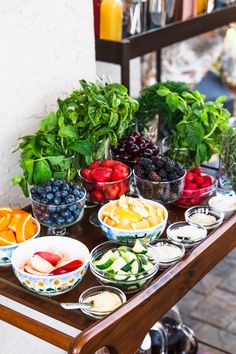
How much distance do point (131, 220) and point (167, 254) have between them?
106 millimetres

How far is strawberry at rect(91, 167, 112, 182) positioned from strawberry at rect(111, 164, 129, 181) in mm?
10

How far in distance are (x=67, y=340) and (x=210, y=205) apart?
527 millimetres

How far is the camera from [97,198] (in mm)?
1354

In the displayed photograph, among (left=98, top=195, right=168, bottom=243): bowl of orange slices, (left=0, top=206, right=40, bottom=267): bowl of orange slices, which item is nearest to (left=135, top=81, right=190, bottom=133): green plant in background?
(left=98, top=195, right=168, bottom=243): bowl of orange slices

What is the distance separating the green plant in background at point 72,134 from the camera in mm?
1312

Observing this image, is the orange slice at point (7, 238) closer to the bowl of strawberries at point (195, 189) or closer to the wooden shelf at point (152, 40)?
the bowl of strawberries at point (195, 189)

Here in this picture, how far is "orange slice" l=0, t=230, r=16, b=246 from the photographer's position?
1192 millimetres

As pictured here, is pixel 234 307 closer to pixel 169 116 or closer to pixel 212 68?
pixel 169 116

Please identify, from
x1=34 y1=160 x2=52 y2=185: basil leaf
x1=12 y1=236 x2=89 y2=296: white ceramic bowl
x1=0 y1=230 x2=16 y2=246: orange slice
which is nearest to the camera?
x1=12 y1=236 x2=89 y2=296: white ceramic bowl

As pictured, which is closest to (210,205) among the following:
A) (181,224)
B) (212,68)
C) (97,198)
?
(181,224)

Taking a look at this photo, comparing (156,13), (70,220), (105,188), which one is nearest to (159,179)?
(105,188)

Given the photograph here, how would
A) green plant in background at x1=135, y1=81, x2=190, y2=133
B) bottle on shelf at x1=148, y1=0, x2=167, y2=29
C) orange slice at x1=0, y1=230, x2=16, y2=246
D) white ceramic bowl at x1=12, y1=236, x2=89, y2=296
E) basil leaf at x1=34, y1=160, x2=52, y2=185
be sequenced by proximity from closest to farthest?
white ceramic bowl at x1=12, y1=236, x2=89, y2=296
orange slice at x1=0, y1=230, x2=16, y2=246
basil leaf at x1=34, y1=160, x2=52, y2=185
green plant in background at x1=135, y1=81, x2=190, y2=133
bottle on shelf at x1=148, y1=0, x2=167, y2=29

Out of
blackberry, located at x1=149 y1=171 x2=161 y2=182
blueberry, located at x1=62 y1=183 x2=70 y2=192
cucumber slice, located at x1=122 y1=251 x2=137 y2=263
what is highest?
blueberry, located at x1=62 y1=183 x2=70 y2=192

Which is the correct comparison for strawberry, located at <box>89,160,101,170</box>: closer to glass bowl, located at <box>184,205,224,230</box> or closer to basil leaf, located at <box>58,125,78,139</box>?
basil leaf, located at <box>58,125,78,139</box>
